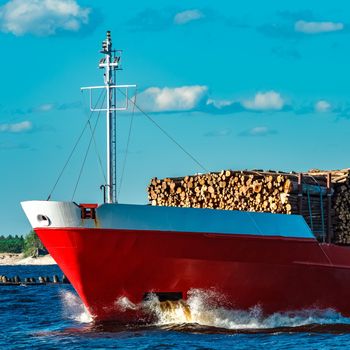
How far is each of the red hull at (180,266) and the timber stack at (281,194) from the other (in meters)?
1.10

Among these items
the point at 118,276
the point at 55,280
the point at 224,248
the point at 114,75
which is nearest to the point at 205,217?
the point at 224,248

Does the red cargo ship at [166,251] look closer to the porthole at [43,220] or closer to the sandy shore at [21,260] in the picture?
the porthole at [43,220]

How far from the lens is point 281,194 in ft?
75.8

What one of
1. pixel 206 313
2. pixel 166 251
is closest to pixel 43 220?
pixel 166 251

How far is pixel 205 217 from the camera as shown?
70.3ft

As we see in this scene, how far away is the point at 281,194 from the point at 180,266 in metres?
3.39

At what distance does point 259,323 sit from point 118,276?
352 cm

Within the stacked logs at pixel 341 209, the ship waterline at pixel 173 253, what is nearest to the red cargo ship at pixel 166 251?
the ship waterline at pixel 173 253

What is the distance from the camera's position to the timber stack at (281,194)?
2320 cm

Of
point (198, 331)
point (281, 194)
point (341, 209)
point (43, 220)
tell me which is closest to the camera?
point (198, 331)

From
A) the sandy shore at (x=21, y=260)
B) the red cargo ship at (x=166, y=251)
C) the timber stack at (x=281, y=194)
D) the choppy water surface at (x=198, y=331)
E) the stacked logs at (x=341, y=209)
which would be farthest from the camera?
the sandy shore at (x=21, y=260)

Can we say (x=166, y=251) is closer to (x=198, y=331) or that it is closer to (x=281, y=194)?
(x=198, y=331)

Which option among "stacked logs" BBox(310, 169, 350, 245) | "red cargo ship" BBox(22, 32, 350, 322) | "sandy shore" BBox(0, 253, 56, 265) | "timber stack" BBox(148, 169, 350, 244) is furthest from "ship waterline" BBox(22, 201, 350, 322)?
"sandy shore" BBox(0, 253, 56, 265)

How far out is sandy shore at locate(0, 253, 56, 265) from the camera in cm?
15925
